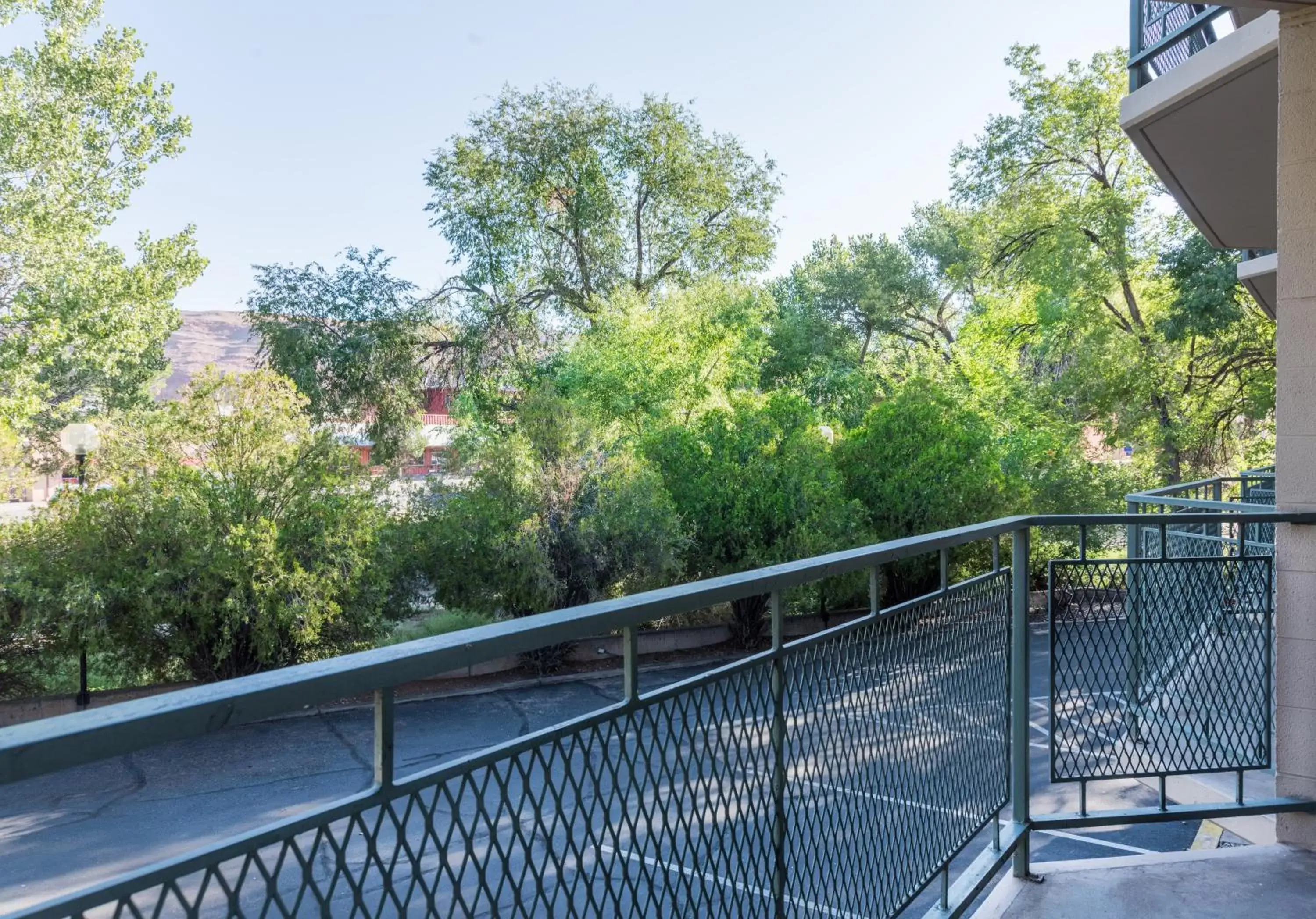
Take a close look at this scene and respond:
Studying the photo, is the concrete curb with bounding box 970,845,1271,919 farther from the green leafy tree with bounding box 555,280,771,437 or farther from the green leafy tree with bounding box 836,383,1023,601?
the green leafy tree with bounding box 555,280,771,437

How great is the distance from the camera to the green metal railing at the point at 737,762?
915mm

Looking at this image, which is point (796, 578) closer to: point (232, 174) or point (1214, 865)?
point (1214, 865)

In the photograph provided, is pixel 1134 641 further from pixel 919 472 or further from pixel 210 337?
pixel 210 337

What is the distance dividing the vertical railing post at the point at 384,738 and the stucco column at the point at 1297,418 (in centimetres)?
314

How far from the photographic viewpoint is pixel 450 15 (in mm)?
42938

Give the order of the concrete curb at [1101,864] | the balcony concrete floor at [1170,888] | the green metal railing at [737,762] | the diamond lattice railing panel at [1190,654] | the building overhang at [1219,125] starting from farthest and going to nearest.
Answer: the building overhang at [1219,125]
the diamond lattice railing panel at [1190,654]
the concrete curb at [1101,864]
the balcony concrete floor at [1170,888]
the green metal railing at [737,762]

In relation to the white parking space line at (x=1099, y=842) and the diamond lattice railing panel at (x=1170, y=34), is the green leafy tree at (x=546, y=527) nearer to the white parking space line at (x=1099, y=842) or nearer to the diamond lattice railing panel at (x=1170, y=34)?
the white parking space line at (x=1099, y=842)

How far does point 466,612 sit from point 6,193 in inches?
429

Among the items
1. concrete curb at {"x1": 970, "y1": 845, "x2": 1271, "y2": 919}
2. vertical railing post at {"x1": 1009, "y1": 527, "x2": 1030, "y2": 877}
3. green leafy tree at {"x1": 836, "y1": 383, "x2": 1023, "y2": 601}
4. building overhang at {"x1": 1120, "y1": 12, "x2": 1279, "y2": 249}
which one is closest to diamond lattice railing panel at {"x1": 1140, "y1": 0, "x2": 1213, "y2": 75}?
building overhang at {"x1": 1120, "y1": 12, "x2": 1279, "y2": 249}

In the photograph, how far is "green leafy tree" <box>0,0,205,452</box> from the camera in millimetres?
14797

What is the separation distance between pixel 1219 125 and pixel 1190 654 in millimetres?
3246


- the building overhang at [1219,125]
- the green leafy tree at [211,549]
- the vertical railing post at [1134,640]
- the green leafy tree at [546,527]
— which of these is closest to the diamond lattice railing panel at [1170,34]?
the building overhang at [1219,125]

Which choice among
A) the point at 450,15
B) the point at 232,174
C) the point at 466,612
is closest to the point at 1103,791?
the point at 466,612

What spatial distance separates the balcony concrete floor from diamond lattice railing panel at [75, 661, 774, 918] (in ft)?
4.58
